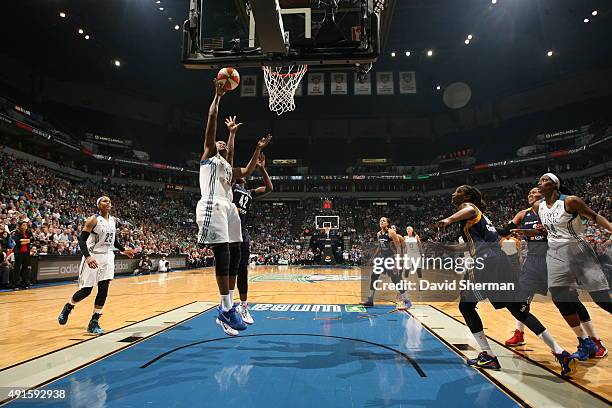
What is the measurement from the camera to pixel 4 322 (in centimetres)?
591

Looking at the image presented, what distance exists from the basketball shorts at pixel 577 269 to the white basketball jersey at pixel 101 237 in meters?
6.53

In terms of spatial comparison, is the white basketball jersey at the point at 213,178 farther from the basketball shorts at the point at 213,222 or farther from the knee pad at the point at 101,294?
the knee pad at the point at 101,294

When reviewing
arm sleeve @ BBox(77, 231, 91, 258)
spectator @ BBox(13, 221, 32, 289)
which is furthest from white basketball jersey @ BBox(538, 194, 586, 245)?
spectator @ BBox(13, 221, 32, 289)

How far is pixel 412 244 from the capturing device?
11.8 meters

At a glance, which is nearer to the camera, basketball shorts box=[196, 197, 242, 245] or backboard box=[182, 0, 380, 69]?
basketball shorts box=[196, 197, 242, 245]

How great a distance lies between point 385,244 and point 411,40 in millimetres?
22598

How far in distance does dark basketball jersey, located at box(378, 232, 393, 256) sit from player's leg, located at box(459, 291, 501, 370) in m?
4.34

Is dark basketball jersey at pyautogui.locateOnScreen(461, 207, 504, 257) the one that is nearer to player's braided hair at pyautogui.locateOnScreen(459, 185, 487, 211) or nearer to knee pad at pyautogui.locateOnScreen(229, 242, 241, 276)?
player's braided hair at pyautogui.locateOnScreen(459, 185, 487, 211)

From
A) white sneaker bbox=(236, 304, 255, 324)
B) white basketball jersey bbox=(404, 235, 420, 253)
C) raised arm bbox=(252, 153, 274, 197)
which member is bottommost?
white sneaker bbox=(236, 304, 255, 324)

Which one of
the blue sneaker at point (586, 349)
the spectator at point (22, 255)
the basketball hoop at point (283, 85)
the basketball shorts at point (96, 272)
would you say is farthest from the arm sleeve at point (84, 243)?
the spectator at point (22, 255)

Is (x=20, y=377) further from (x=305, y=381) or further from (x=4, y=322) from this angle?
(x=4, y=322)

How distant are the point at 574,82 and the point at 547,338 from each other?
123ft

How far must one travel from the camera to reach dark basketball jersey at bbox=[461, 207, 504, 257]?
3.95 meters

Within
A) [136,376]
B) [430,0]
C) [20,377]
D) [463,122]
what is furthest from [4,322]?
[463,122]
